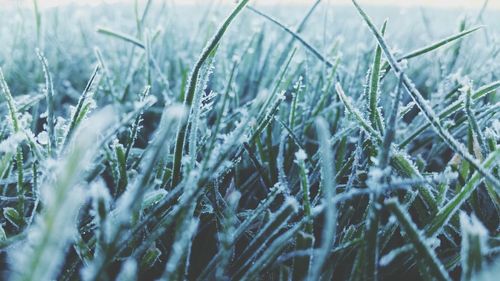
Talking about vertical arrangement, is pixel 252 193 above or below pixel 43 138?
below

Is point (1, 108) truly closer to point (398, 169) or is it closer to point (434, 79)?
point (398, 169)

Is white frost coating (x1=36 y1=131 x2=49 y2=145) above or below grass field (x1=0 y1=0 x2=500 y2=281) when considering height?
above

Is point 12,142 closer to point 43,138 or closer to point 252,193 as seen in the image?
point 43,138

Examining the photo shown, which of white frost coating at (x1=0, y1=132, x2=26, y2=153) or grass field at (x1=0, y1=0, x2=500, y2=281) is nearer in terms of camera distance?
grass field at (x1=0, y1=0, x2=500, y2=281)

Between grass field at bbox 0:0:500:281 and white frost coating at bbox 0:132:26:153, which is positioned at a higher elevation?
white frost coating at bbox 0:132:26:153

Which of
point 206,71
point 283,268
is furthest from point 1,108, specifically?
point 283,268

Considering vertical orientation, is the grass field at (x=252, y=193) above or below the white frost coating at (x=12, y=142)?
below

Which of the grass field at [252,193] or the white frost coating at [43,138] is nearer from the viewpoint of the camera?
the grass field at [252,193]

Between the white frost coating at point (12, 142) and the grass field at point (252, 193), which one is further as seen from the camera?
the white frost coating at point (12, 142)

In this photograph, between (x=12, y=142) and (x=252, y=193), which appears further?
(x=252, y=193)

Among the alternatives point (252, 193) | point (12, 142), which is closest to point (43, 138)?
point (12, 142)

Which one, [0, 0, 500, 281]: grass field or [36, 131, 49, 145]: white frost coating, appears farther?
[36, 131, 49, 145]: white frost coating
